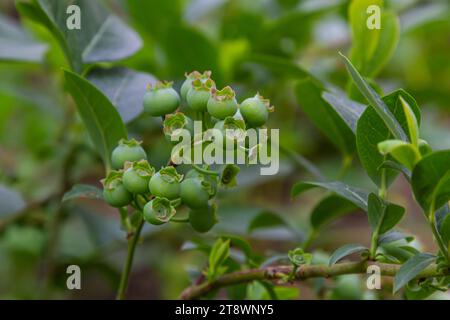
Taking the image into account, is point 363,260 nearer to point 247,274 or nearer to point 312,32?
point 247,274

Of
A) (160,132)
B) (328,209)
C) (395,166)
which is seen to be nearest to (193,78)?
(395,166)

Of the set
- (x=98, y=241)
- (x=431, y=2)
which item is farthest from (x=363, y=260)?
(x=431, y=2)

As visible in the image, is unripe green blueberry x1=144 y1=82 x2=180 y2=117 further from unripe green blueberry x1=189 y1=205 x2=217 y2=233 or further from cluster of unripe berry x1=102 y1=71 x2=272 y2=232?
unripe green blueberry x1=189 y1=205 x2=217 y2=233

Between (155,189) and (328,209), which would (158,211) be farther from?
(328,209)

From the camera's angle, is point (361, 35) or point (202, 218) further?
point (361, 35)

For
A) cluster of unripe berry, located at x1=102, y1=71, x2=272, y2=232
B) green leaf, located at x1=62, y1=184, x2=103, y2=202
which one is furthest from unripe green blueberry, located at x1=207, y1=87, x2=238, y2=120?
green leaf, located at x1=62, y1=184, x2=103, y2=202
